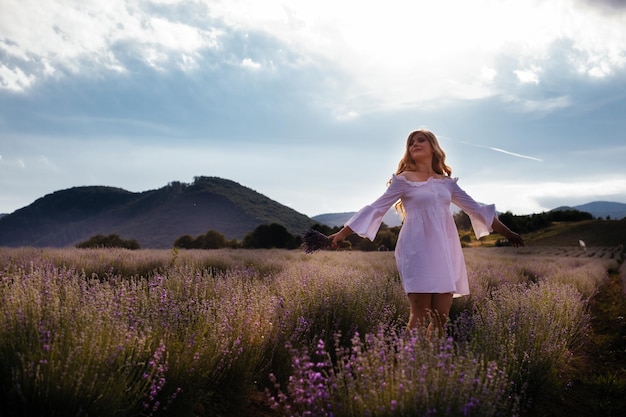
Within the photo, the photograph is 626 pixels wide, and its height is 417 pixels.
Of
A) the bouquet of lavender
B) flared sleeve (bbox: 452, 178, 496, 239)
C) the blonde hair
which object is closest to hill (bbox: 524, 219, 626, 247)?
flared sleeve (bbox: 452, 178, 496, 239)

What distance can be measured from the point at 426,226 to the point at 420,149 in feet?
2.50

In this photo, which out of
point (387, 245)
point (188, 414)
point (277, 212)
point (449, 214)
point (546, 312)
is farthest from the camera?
point (277, 212)

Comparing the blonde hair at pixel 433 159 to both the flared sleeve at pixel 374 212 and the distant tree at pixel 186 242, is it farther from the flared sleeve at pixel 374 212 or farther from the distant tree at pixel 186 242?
the distant tree at pixel 186 242

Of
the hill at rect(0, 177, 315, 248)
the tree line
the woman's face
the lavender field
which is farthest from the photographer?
the hill at rect(0, 177, 315, 248)

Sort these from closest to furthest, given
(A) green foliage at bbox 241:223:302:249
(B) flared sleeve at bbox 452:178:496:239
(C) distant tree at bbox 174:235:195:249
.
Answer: (B) flared sleeve at bbox 452:178:496:239
(C) distant tree at bbox 174:235:195:249
(A) green foliage at bbox 241:223:302:249

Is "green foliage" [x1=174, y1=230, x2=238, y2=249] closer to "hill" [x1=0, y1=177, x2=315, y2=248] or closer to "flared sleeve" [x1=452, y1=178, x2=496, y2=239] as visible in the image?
"flared sleeve" [x1=452, y1=178, x2=496, y2=239]

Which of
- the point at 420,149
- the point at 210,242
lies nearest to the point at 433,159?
the point at 420,149

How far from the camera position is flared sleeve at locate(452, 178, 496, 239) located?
15.3 ft

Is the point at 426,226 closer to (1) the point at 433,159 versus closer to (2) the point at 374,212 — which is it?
(2) the point at 374,212

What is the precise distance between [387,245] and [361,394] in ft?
84.6

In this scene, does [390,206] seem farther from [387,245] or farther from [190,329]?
[387,245]

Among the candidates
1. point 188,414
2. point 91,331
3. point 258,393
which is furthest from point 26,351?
point 258,393

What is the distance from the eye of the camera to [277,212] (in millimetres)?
93125

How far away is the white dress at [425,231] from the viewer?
160 inches
